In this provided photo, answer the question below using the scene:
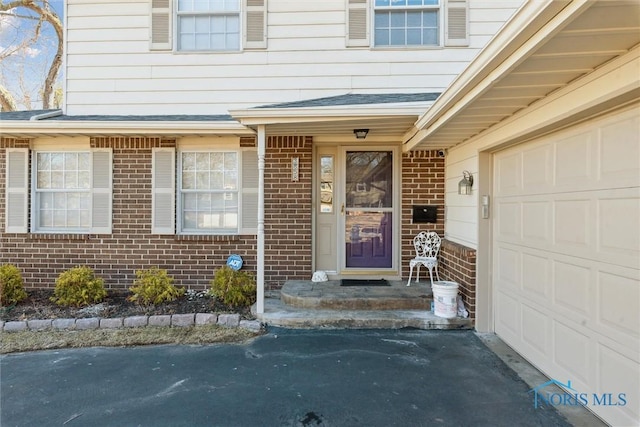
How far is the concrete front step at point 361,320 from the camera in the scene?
4191mm

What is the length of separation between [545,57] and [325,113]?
7.90 feet

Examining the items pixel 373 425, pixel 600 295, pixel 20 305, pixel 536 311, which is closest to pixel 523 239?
pixel 536 311

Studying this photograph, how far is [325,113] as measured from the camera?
13.6ft

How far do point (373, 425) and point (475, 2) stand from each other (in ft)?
19.6

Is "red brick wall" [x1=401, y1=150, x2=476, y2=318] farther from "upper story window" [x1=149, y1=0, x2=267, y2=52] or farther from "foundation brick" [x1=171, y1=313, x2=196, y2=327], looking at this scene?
"foundation brick" [x1=171, y1=313, x2=196, y2=327]

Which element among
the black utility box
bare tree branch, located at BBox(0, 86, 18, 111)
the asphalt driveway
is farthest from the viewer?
bare tree branch, located at BBox(0, 86, 18, 111)

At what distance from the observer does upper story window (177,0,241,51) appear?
5.76m

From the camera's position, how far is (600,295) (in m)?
2.47

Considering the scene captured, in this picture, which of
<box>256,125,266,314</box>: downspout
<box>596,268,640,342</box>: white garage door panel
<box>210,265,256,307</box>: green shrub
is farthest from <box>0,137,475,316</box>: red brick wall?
<box>596,268,640,342</box>: white garage door panel

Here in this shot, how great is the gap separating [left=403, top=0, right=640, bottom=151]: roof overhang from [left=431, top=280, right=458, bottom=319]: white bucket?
1983mm

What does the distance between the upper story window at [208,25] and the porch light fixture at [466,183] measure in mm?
4040

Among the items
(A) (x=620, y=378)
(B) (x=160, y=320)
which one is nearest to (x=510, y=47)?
(A) (x=620, y=378)

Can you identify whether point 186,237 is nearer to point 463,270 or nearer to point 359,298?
point 359,298

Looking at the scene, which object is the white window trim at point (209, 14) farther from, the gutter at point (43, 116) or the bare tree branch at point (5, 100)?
the bare tree branch at point (5, 100)
